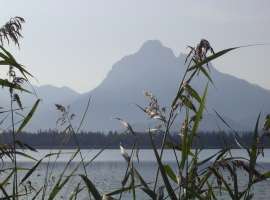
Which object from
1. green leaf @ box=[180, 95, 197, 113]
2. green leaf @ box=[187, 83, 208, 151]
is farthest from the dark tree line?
green leaf @ box=[180, 95, 197, 113]

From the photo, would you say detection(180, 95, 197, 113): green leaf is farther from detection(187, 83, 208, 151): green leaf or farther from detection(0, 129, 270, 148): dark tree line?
detection(0, 129, 270, 148): dark tree line

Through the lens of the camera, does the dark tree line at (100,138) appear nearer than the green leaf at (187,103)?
No

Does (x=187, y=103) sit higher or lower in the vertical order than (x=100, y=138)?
lower

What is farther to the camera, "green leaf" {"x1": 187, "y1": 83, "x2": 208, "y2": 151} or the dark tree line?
the dark tree line

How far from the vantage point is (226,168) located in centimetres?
198

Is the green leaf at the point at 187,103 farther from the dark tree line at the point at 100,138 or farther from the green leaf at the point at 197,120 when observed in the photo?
the dark tree line at the point at 100,138

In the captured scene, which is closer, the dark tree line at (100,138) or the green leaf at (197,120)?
the green leaf at (197,120)

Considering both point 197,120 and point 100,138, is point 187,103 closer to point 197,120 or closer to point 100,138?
point 197,120

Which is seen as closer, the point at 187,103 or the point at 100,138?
the point at 187,103

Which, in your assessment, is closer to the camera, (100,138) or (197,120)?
(197,120)

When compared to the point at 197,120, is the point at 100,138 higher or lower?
higher

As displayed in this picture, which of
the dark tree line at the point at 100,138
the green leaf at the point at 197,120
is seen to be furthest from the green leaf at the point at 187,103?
the dark tree line at the point at 100,138

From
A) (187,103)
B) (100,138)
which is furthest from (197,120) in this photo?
(100,138)

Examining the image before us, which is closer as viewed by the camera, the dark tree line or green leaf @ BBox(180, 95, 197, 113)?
green leaf @ BBox(180, 95, 197, 113)
